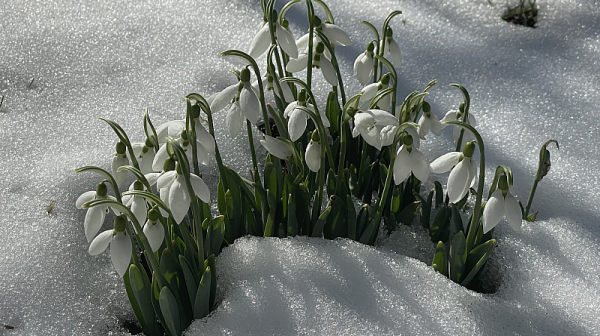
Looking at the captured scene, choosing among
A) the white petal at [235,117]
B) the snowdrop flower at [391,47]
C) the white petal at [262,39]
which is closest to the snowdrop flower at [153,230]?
the white petal at [235,117]

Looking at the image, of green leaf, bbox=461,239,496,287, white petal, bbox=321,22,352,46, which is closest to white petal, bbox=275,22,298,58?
white petal, bbox=321,22,352,46

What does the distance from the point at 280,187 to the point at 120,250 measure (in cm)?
47

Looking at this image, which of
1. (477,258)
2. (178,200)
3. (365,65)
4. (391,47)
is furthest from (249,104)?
(477,258)

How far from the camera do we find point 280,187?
4.19 feet

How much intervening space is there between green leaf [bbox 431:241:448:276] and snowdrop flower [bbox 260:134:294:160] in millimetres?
368

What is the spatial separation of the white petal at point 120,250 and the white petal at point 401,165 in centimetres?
48

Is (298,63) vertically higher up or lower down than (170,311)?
higher up

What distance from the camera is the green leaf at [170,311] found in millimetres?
1008

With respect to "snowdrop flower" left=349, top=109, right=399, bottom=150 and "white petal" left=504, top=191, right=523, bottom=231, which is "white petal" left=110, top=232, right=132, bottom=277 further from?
"white petal" left=504, top=191, right=523, bottom=231

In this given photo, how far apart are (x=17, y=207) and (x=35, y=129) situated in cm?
35

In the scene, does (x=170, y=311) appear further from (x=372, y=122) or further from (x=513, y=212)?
(x=513, y=212)

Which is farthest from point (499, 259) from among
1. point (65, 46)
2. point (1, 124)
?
point (65, 46)

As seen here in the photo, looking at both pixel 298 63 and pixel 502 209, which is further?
pixel 298 63

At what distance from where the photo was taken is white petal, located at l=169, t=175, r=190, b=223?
91cm
